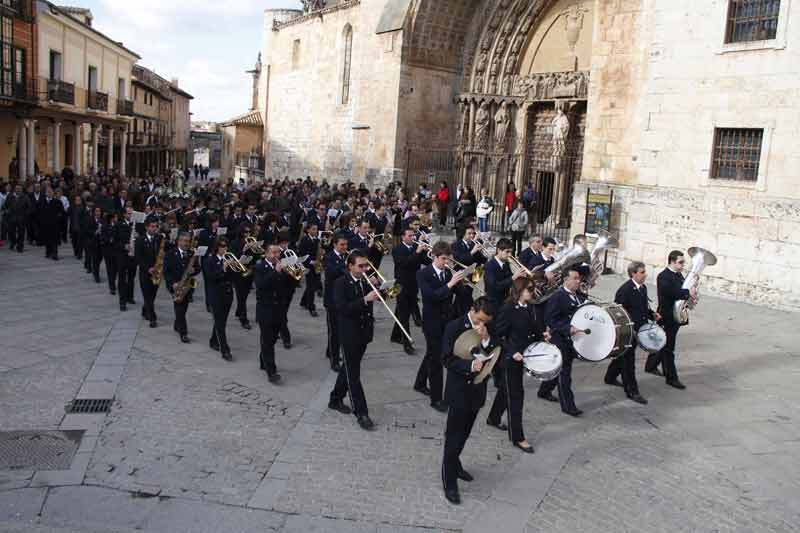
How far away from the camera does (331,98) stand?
30.5 meters

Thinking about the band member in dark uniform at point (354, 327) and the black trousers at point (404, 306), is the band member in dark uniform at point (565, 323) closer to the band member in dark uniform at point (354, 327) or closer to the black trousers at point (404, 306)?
the band member in dark uniform at point (354, 327)

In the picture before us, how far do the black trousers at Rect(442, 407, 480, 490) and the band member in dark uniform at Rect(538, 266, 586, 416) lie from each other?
6.46ft

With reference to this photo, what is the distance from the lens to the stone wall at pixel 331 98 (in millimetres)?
22906

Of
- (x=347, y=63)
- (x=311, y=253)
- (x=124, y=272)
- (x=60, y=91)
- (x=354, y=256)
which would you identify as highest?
(x=347, y=63)

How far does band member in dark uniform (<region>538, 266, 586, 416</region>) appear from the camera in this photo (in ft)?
24.2

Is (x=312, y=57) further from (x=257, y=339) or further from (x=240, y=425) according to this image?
(x=240, y=425)

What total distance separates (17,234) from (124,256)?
666cm

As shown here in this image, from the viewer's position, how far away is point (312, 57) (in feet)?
106

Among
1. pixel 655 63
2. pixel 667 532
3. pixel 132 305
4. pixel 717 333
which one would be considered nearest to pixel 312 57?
pixel 655 63

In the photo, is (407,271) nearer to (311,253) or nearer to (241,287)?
(311,253)

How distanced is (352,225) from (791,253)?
315 inches

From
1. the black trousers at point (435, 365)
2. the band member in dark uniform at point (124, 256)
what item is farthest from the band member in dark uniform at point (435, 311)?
the band member in dark uniform at point (124, 256)

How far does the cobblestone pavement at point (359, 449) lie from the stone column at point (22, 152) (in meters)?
18.3

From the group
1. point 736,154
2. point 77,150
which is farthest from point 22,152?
point 736,154
